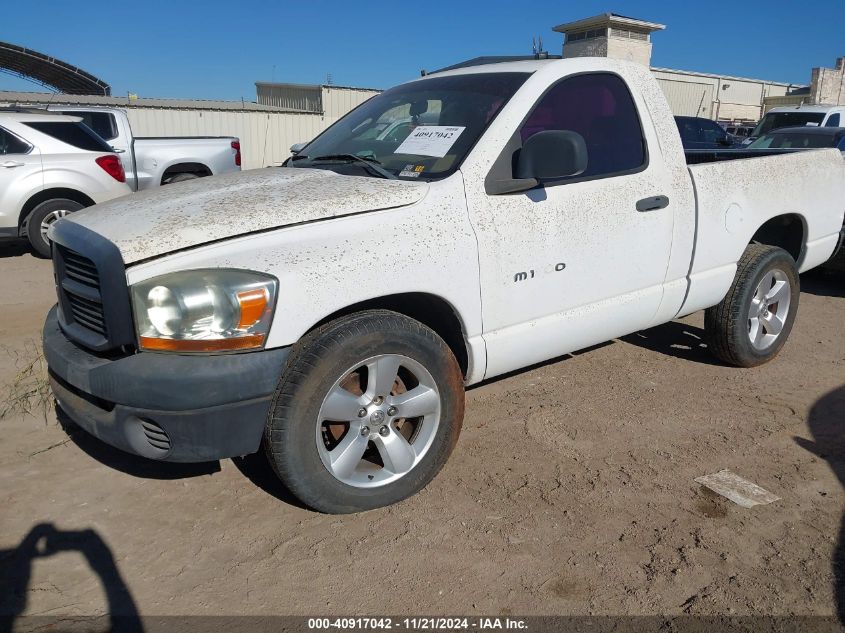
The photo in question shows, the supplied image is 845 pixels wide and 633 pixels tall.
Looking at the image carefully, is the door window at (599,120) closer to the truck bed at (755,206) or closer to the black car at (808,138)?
the truck bed at (755,206)

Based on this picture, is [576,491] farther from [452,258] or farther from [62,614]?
[62,614]

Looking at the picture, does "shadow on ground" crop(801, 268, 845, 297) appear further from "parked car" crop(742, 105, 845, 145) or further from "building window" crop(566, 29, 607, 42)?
"building window" crop(566, 29, 607, 42)

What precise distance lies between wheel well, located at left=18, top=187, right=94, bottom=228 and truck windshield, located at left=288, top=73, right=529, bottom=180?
5.72 meters

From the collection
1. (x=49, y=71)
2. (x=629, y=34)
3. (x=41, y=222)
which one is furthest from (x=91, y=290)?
(x=49, y=71)

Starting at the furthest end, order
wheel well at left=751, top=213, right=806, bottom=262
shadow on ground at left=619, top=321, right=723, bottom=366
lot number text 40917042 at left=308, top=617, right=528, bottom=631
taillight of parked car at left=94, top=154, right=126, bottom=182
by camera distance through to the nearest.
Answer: taillight of parked car at left=94, top=154, right=126, bottom=182
shadow on ground at left=619, top=321, right=723, bottom=366
wheel well at left=751, top=213, right=806, bottom=262
lot number text 40917042 at left=308, top=617, right=528, bottom=631

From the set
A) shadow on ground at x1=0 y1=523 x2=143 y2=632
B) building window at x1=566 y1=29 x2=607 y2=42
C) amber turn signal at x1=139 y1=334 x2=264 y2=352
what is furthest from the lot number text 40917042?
building window at x1=566 y1=29 x2=607 y2=42

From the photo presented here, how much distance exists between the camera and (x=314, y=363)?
8.61 ft

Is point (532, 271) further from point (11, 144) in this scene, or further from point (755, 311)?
point (11, 144)

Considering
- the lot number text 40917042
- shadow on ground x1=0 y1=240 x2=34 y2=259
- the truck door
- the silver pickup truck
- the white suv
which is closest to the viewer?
the lot number text 40917042

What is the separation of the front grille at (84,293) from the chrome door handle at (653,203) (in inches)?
105

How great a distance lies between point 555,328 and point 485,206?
0.78 m

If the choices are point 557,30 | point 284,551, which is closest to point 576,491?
point 284,551

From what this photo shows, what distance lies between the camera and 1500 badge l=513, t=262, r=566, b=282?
321 centimetres

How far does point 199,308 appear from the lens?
2475 mm
